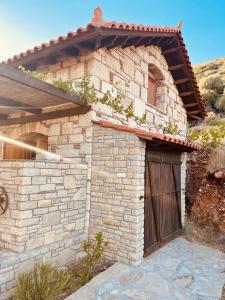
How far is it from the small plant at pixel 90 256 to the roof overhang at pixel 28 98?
2885 mm

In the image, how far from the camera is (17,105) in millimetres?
6191

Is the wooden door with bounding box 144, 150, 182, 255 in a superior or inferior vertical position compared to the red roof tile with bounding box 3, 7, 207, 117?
inferior

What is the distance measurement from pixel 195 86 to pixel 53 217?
6.86 metres

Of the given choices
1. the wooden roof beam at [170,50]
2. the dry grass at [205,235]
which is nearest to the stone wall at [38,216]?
the dry grass at [205,235]

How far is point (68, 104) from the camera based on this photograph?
5891mm

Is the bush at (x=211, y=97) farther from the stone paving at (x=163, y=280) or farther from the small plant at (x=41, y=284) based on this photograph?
the small plant at (x=41, y=284)

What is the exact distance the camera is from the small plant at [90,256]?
4.43 meters

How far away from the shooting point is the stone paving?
155 inches

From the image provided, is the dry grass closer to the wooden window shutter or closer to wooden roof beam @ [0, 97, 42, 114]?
the wooden window shutter

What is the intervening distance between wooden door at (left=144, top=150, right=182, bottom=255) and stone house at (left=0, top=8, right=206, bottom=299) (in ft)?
0.08

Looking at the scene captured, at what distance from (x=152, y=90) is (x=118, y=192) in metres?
4.36

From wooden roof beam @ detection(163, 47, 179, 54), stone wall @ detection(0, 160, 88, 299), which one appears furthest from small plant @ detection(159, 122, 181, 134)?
stone wall @ detection(0, 160, 88, 299)

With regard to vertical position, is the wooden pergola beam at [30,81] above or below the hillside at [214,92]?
below

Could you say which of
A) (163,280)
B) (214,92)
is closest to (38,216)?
(163,280)
